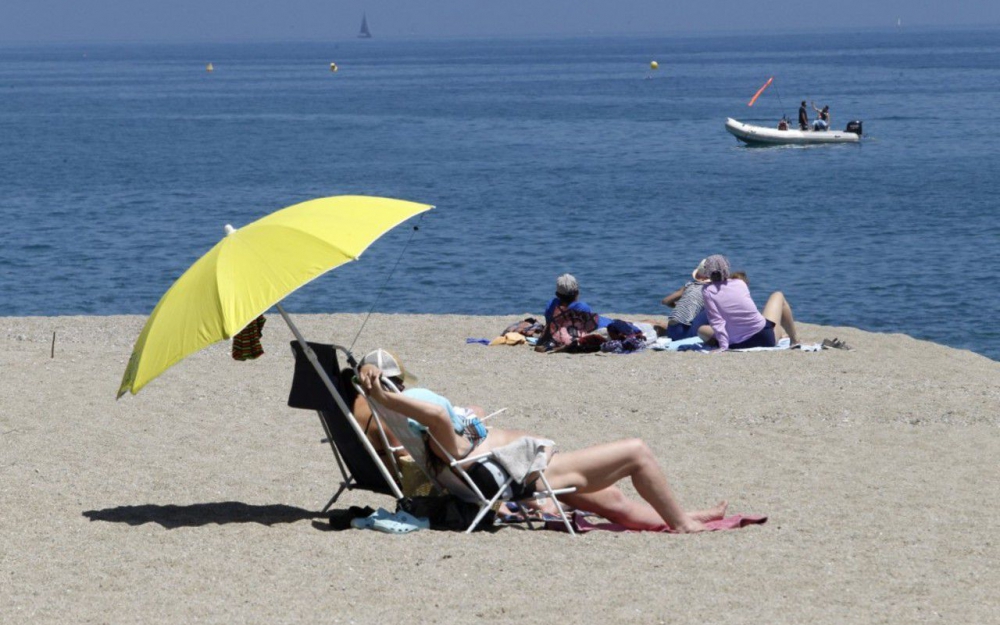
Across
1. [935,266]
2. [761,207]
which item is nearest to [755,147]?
[761,207]

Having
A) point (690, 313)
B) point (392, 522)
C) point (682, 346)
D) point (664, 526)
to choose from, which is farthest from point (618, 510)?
point (690, 313)

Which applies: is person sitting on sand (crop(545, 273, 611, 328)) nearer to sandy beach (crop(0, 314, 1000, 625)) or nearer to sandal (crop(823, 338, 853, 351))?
sandy beach (crop(0, 314, 1000, 625))

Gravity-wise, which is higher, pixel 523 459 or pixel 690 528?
pixel 523 459

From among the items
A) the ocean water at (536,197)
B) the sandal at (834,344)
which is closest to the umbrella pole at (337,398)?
the sandal at (834,344)

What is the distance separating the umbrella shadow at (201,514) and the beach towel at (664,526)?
114cm

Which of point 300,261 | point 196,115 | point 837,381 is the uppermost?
point 300,261

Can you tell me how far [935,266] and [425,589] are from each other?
19011 mm

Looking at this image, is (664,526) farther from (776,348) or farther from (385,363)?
(776,348)

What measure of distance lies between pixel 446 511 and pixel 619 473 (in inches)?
29.5

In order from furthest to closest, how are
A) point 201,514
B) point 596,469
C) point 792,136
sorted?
point 792,136 < point 201,514 < point 596,469

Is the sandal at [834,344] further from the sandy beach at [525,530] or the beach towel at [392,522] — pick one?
the beach towel at [392,522]

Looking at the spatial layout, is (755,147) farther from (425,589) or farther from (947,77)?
(947,77)

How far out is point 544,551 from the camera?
5.70 metres

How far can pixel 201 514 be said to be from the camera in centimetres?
646
